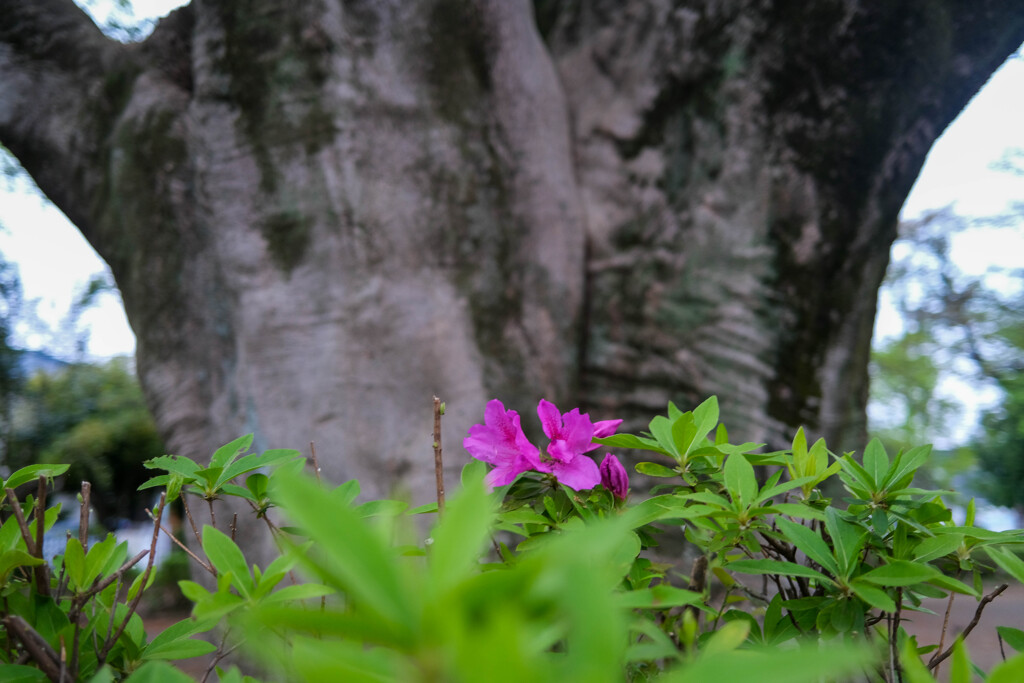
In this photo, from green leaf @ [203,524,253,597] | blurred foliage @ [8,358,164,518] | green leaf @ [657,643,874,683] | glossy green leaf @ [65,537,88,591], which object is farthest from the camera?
blurred foliage @ [8,358,164,518]

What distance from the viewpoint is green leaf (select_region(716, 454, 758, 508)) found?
52cm

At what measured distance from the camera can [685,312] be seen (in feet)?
7.45

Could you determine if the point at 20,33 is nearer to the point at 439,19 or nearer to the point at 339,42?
the point at 339,42

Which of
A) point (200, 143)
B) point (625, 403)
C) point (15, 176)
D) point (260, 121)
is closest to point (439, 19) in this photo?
point (260, 121)

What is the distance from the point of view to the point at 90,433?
803 centimetres

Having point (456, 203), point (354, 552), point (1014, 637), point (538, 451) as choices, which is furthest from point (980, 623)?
point (354, 552)

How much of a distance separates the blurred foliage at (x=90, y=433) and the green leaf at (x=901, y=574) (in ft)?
29.2

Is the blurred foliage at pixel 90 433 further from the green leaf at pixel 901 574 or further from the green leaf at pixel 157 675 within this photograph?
the green leaf at pixel 901 574

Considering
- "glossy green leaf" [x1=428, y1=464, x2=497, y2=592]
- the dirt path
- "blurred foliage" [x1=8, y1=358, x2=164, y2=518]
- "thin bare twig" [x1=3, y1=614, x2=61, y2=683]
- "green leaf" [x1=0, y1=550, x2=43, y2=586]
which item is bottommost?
the dirt path

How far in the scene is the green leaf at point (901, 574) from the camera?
444 millimetres

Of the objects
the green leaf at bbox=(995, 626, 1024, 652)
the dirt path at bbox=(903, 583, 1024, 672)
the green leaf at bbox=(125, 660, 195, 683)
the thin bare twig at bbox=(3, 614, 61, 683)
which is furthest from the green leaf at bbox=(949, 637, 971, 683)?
the dirt path at bbox=(903, 583, 1024, 672)

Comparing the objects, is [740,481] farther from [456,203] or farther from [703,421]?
[456,203]

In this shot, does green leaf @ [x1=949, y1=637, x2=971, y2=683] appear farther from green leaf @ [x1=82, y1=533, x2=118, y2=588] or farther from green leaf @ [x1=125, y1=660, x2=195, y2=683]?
green leaf @ [x1=82, y1=533, x2=118, y2=588]

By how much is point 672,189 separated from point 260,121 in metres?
1.54
